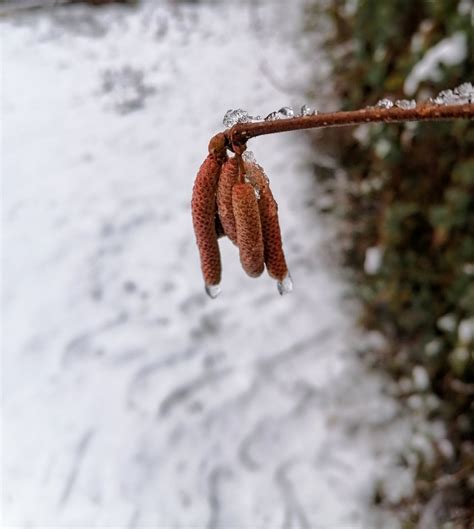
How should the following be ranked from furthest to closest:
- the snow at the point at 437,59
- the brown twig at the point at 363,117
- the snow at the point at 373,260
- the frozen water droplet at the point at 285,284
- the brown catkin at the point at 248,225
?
1. the snow at the point at 373,260
2. the snow at the point at 437,59
3. the frozen water droplet at the point at 285,284
4. the brown catkin at the point at 248,225
5. the brown twig at the point at 363,117

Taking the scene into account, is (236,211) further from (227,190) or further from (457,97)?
(457,97)

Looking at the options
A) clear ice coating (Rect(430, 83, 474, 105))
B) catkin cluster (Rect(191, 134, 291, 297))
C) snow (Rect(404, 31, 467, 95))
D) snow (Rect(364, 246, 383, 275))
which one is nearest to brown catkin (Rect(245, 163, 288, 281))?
catkin cluster (Rect(191, 134, 291, 297))

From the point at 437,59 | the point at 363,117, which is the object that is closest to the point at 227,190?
the point at 363,117

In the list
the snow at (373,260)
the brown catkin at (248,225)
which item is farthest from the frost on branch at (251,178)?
the snow at (373,260)

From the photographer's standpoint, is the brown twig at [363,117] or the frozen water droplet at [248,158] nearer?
the brown twig at [363,117]

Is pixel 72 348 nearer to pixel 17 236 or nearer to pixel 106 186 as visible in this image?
pixel 17 236

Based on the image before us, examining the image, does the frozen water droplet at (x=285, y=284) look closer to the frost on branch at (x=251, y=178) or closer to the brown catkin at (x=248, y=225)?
the frost on branch at (x=251, y=178)
